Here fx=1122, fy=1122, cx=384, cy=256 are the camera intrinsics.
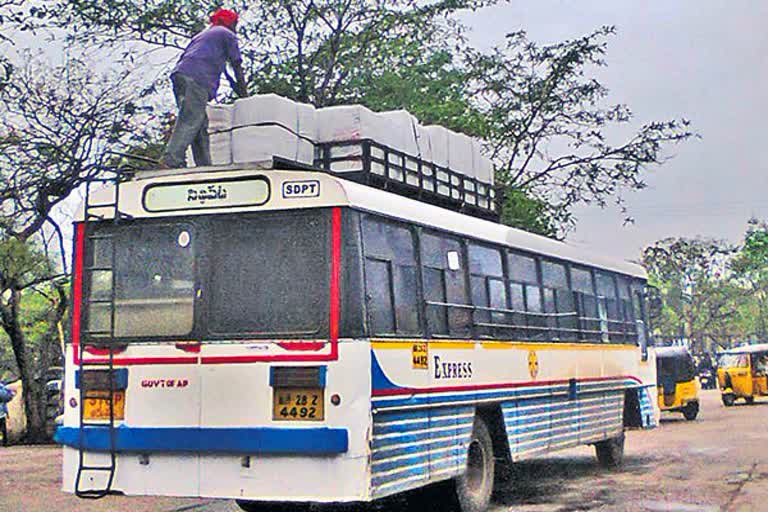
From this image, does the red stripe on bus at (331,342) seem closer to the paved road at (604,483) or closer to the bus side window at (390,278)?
the bus side window at (390,278)

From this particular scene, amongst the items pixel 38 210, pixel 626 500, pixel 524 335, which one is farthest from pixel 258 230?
pixel 38 210

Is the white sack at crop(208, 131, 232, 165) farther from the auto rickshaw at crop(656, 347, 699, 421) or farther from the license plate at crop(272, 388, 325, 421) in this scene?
the auto rickshaw at crop(656, 347, 699, 421)

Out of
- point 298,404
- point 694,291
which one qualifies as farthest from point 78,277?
point 694,291

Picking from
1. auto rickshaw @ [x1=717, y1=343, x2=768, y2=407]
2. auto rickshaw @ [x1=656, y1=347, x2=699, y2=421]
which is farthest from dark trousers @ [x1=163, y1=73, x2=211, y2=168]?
auto rickshaw @ [x1=717, y1=343, x2=768, y2=407]

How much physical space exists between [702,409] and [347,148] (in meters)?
26.6

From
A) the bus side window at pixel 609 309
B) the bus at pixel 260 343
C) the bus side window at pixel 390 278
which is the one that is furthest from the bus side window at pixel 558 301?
the bus side window at pixel 390 278

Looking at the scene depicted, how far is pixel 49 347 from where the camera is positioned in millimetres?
23281

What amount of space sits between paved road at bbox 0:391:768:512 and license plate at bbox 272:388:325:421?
2.72 metres

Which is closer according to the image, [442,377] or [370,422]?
[370,422]

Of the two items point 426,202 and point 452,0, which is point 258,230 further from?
point 452,0

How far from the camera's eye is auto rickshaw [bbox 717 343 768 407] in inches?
1377

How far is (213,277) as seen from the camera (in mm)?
8531

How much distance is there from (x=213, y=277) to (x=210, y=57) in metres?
2.13

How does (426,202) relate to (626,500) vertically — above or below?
above
